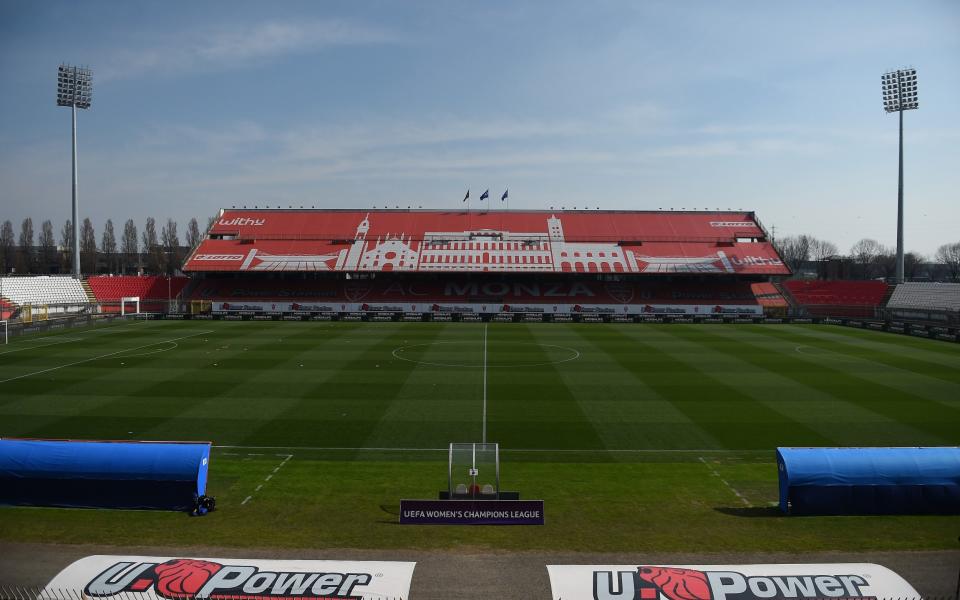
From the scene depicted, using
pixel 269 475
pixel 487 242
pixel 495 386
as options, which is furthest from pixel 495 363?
pixel 487 242

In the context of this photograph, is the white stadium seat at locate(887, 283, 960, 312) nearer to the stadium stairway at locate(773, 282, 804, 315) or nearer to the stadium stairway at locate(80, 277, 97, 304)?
the stadium stairway at locate(773, 282, 804, 315)

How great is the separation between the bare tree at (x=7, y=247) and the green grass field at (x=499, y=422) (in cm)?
10092

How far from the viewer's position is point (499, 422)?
25.2 m

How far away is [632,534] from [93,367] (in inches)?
1260

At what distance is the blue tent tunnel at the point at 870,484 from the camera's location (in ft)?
50.1

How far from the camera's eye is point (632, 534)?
14242mm

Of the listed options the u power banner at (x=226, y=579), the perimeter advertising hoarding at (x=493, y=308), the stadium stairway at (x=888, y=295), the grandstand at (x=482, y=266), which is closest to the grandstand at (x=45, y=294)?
the grandstand at (x=482, y=266)

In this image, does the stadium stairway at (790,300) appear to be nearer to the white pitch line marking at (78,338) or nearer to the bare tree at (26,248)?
the white pitch line marking at (78,338)

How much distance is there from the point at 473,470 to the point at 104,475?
872cm

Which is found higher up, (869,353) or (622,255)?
(622,255)

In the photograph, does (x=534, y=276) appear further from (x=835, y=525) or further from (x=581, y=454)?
(x=835, y=525)

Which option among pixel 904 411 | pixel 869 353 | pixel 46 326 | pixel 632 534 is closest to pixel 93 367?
pixel 46 326

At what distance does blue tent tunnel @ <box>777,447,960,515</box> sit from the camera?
1526cm

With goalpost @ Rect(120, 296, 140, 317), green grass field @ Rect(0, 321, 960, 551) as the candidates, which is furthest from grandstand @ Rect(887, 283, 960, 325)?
goalpost @ Rect(120, 296, 140, 317)
